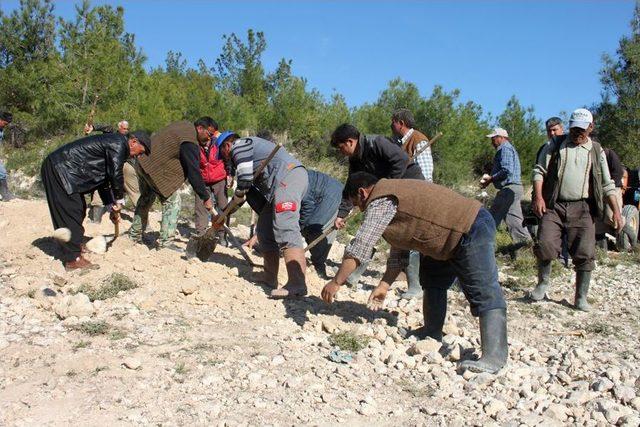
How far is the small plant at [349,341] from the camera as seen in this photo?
3971 millimetres

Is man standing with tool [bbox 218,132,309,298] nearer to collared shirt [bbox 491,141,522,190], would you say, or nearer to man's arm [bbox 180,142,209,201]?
man's arm [bbox 180,142,209,201]

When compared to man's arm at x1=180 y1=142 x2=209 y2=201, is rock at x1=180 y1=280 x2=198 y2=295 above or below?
below

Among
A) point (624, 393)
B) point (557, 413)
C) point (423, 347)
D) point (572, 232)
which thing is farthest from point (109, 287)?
point (572, 232)

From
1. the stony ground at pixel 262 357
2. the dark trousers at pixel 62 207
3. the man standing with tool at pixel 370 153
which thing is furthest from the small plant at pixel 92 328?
the man standing with tool at pixel 370 153

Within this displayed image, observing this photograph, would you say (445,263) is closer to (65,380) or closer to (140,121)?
(65,380)

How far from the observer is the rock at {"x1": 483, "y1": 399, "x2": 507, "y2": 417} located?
123 inches

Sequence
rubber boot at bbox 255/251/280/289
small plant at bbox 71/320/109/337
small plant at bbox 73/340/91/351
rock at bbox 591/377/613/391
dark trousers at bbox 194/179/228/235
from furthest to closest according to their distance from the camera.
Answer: dark trousers at bbox 194/179/228/235 < rubber boot at bbox 255/251/280/289 < small plant at bbox 71/320/109/337 < small plant at bbox 73/340/91/351 < rock at bbox 591/377/613/391

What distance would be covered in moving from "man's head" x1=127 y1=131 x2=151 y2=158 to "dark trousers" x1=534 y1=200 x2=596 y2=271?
12.1 feet

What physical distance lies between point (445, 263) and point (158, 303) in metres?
2.26

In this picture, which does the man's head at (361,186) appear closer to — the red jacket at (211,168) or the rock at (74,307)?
the rock at (74,307)

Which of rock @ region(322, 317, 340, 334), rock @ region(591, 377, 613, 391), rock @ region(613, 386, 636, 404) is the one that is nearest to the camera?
rock @ region(613, 386, 636, 404)

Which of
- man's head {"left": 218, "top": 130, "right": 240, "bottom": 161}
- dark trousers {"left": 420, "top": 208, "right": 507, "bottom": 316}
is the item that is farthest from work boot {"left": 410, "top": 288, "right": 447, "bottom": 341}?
man's head {"left": 218, "top": 130, "right": 240, "bottom": 161}

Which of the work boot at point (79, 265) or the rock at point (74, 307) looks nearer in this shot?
the rock at point (74, 307)

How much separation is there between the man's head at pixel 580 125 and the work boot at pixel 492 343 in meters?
2.14
